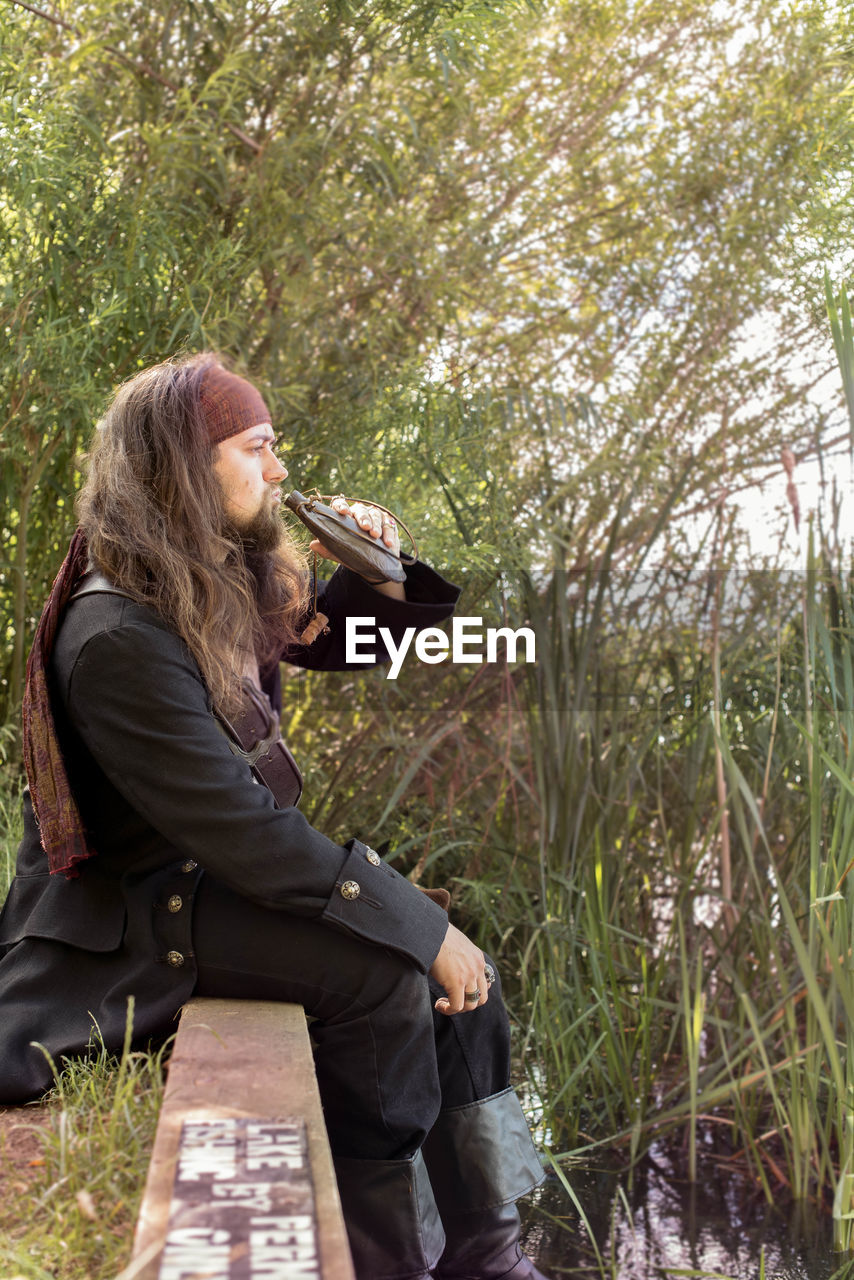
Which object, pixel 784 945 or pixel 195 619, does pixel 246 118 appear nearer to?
pixel 195 619

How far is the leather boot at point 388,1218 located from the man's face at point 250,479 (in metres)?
0.92

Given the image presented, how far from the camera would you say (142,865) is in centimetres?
161

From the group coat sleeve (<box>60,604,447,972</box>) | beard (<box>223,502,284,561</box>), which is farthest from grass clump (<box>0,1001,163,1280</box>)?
beard (<box>223,502,284,561</box>)

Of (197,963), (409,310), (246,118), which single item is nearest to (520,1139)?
(197,963)

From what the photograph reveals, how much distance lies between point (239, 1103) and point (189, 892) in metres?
0.41

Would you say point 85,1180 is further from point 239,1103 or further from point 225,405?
point 225,405

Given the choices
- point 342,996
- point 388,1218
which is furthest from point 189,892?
point 388,1218

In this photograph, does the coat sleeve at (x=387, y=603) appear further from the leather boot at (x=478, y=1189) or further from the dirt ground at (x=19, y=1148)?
the dirt ground at (x=19, y=1148)

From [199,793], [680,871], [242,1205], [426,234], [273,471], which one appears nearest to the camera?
[242,1205]

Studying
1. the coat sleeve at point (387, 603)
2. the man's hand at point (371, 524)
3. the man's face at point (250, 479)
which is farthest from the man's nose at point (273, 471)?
the coat sleeve at point (387, 603)

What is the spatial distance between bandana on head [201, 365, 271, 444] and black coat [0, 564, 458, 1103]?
1.09ft

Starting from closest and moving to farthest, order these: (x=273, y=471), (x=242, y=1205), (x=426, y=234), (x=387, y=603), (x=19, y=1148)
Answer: (x=242, y=1205) < (x=19, y=1148) < (x=273, y=471) < (x=387, y=603) < (x=426, y=234)

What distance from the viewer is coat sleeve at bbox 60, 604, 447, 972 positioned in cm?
151

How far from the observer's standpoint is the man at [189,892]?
1523 millimetres
